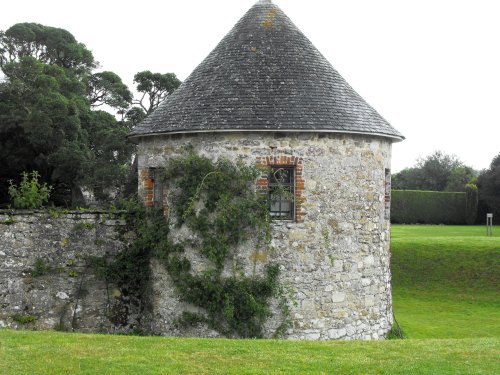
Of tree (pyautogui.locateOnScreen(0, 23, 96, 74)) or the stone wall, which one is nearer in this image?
the stone wall

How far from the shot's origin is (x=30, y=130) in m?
27.4

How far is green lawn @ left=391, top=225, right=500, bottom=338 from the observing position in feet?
64.4

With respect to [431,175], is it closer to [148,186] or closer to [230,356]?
[148,186]

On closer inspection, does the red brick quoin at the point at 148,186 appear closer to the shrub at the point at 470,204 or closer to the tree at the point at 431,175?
the shrub at the point at 470,204

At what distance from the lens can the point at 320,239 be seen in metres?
14.3

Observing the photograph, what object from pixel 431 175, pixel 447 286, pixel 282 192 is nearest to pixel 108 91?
→ pixel 447 286

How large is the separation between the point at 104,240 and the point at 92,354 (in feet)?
18.0

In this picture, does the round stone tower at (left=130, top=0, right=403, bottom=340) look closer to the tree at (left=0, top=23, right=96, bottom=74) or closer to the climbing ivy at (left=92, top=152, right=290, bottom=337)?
the climbing ivy at (left=92, top=152, right=290, bottom=337)

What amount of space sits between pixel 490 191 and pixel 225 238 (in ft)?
134

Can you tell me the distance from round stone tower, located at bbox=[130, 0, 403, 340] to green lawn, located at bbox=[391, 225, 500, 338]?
407cm

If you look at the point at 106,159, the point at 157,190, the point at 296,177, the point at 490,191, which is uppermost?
the point at 106,159

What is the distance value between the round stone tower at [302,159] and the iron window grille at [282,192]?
22 mm

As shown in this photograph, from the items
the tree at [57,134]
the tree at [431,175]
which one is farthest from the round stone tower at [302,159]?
the tree at [431,175]

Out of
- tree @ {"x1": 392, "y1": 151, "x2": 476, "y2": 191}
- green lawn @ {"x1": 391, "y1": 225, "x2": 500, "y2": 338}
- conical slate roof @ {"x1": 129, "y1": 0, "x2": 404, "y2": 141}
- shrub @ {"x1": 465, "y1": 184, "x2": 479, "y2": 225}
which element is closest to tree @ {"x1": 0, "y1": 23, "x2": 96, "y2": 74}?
green lawn @ {"x1": 391, "y1": 225, "x2": 500, "y2": 338}
